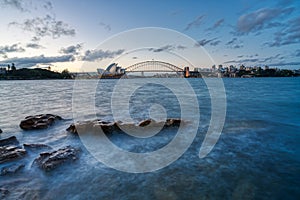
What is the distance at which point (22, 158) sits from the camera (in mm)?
5344

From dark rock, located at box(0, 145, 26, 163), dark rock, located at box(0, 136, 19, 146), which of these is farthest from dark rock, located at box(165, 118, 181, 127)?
dark rock, located at box(0, 136, 19, 146)

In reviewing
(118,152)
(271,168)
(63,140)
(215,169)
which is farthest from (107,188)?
(271,168)

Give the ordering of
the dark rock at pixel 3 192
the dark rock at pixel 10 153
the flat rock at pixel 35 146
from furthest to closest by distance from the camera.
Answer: the flat rock at pixel 35 146 < the dark rock at pixel 10 153 < the dark rock at pixel 3 192

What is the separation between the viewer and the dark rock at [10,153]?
5.20 metres

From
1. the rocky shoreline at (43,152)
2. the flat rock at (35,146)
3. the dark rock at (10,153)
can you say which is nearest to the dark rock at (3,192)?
the rocky shoreline at (43,152)

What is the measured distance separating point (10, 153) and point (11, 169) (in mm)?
1000

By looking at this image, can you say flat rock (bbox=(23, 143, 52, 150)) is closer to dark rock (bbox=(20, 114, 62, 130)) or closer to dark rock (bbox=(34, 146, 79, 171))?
dark rock (bbox=(34, 146, 79, 171))

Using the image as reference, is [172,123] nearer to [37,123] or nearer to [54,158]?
[54,158]

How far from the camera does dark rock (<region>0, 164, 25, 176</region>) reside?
4.54 metres

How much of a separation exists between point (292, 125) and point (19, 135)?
13.2 metres

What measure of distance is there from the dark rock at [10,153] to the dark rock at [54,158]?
758mm

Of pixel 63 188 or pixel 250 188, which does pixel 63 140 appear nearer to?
pixel 63 188

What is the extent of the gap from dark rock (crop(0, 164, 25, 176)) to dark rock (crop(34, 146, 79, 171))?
0.36m

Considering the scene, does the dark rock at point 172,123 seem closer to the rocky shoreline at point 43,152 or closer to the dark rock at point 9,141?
the rocky shoreline at point 43,152
